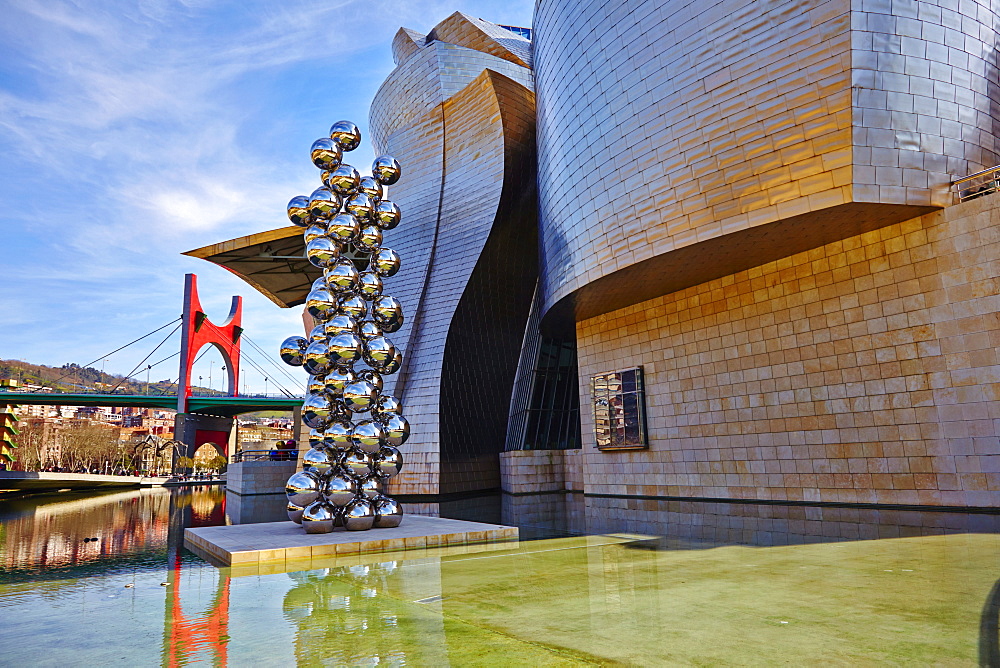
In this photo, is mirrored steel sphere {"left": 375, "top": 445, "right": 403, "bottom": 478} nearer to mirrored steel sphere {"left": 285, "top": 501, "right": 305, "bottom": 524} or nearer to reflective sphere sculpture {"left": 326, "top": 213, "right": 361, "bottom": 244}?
mirrored steel sphere {"left": 285, "top": 501, "right": 305, "bottom": 524}

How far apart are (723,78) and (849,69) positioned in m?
2.44

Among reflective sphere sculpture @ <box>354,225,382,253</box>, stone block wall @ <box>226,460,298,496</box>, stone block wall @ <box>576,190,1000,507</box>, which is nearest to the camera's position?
reflective sphere sculpture @ <box>354,225,382,253</box>

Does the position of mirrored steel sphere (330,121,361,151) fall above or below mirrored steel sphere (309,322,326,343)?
above

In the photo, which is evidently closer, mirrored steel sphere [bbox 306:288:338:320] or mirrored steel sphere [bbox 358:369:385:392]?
mirrored steel sphere [bbox 306:288:338:320]

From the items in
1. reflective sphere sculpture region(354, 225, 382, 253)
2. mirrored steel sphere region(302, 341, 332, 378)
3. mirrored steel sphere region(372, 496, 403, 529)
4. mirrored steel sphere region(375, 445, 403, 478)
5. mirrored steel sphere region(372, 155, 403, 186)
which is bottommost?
mirrored steel sphere region(372, 496, 403, 529)

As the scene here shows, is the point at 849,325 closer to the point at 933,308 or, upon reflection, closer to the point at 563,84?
the point at 933,308

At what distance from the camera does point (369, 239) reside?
10.5m

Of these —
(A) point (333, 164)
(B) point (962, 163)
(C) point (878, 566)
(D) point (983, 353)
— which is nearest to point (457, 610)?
(C) point (878, 566)

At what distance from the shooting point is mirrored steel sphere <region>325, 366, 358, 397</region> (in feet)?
30.9

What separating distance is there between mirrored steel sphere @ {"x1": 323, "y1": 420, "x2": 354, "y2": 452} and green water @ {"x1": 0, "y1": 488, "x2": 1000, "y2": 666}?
2.07 m

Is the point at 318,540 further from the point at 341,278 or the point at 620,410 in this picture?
the point at 620,410

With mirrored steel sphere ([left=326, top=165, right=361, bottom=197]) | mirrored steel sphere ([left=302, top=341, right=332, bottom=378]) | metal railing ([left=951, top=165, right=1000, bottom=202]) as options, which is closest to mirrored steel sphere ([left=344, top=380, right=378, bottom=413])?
mirrored steel sphere ([left=302, top=341, right=332, bottom=378])

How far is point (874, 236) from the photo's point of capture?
514 inches

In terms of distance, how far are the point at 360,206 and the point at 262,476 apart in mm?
18126
